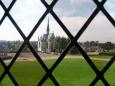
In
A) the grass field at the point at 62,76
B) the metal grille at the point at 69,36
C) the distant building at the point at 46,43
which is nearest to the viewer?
the metal grille at the point at 69,36

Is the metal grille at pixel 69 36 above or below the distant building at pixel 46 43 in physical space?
below

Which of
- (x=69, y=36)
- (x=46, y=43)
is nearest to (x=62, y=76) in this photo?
(x=69, y=36)

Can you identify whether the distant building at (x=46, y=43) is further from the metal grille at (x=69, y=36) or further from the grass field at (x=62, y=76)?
the metal grille at (x=69, y=36)

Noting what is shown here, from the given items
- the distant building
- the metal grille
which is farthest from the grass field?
the distant building

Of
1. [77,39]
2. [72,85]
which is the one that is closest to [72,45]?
[77,39]

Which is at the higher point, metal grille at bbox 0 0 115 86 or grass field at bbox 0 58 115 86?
grass field at bbox 0 58 115 86

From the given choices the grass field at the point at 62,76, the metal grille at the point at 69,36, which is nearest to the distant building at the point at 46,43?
the grass field at the point at 62,76

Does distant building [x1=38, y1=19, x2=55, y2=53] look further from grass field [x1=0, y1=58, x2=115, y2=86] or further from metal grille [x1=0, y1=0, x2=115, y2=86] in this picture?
metal grille [x1=0, y1=0, x2=115, y2=86]

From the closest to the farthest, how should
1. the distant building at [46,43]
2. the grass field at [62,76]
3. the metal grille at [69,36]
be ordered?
1. the metal grille at [69,36]
2. the grass field at [62,76]
3. the distant building at [46,43]

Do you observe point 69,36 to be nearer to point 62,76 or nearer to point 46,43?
point 62,76

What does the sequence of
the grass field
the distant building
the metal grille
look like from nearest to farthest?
the metal grille
the grass field
the distant building

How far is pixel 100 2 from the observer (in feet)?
4.97

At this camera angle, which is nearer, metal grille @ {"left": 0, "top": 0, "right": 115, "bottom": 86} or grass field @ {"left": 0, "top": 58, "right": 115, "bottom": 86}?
metal grille @ {"left": 0, "top": 0, "right": 115, "bottom": 86}

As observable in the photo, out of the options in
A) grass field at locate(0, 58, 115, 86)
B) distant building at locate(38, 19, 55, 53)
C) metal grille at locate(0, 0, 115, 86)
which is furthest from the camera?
distant building at locate(38, 19, 55, 53)
